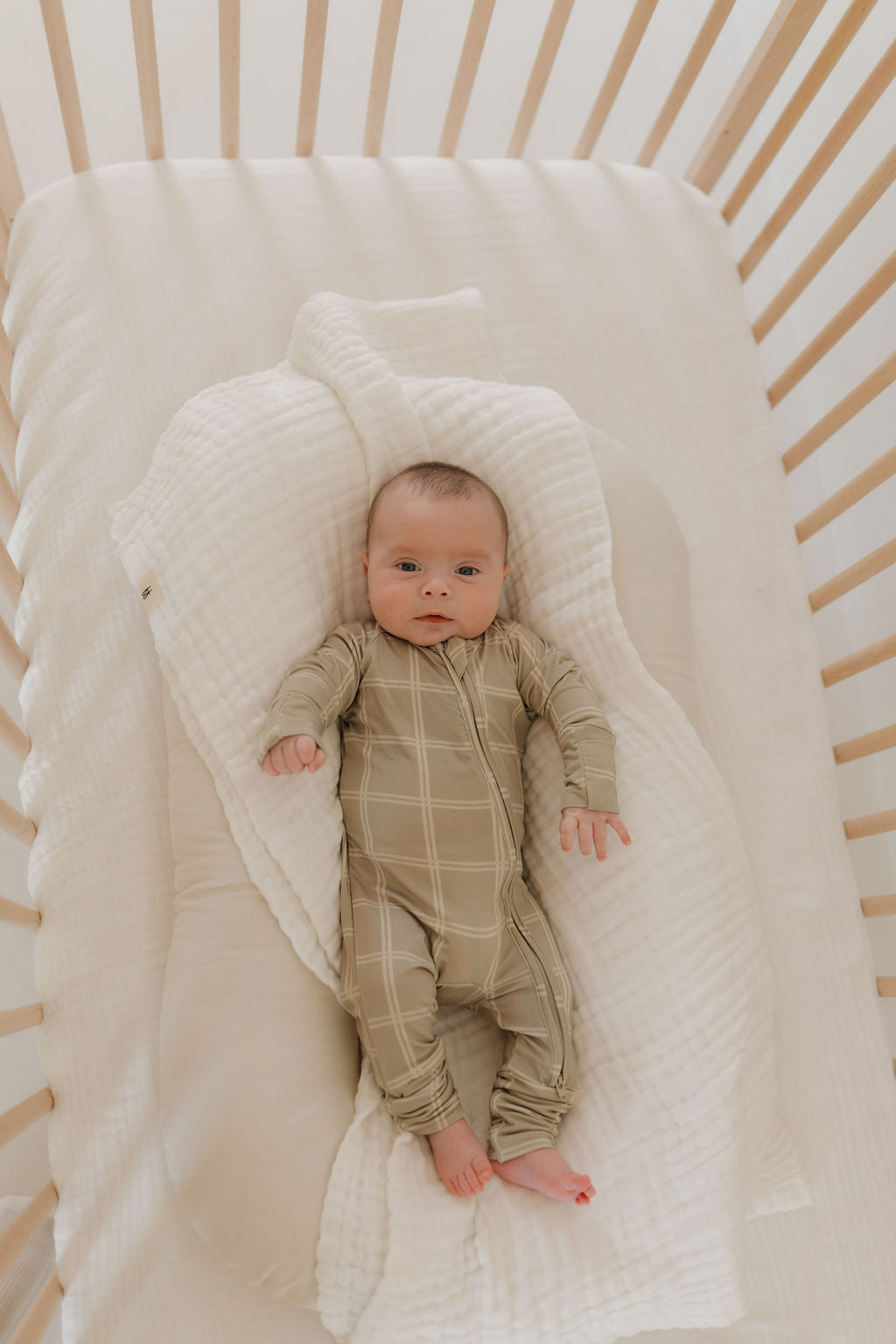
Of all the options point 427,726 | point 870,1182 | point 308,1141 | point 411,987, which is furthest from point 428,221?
point 870,1182

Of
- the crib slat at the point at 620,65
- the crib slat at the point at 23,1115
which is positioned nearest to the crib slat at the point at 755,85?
the crib slat at the point at 620,65

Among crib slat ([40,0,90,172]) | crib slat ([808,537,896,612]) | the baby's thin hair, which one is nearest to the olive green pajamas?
the baby's thin hair

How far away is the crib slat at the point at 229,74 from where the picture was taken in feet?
3.78

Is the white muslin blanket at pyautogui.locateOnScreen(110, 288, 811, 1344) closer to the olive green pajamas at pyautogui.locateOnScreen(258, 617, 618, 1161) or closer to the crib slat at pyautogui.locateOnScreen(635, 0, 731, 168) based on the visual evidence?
the olive green pajamas at pyautogui.locateOnScreen(258, 617, 618, 1161)

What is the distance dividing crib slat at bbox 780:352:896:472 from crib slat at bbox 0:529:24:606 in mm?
888

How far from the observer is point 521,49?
1.92 m

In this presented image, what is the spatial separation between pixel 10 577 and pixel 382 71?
0.71 meters

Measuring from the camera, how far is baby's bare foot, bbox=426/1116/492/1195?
3.02 ft

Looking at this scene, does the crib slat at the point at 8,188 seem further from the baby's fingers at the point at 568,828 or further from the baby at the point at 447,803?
the baby's fingers at the point at 568,828

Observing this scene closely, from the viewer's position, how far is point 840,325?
1234 millimetres

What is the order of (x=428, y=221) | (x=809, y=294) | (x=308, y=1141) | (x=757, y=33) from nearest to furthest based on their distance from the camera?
(x=308, y=1141), (x=428, y=221), (x=809, y=294), (x=757, y=33)

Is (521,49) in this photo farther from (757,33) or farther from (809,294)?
(809,294)

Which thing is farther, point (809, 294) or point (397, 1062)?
point (809, 294)

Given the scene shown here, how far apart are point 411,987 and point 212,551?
1.45ft
